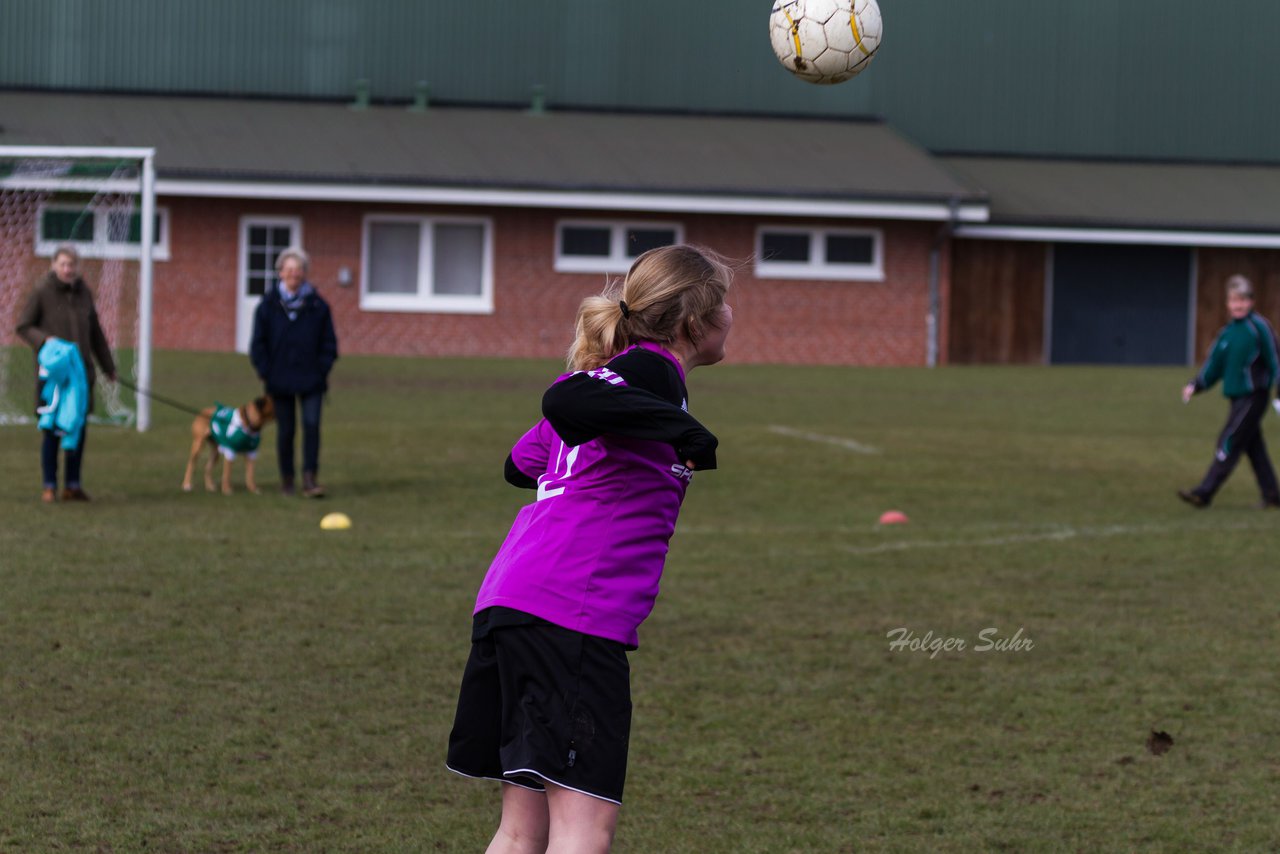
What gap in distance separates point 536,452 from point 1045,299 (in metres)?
31.2

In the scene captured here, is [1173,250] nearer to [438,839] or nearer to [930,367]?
[930,367]

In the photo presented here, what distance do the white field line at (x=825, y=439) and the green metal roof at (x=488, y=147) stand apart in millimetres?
11093

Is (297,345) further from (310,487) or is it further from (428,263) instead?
(428,263)

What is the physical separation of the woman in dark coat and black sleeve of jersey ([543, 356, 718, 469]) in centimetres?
939

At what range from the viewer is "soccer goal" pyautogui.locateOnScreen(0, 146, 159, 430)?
1819cm

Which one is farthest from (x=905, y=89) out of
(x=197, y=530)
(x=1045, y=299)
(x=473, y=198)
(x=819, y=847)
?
(x=819, y=847)

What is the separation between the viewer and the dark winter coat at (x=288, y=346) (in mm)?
12797

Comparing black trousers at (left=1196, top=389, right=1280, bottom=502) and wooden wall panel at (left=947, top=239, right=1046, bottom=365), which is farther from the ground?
wooden wall panel at (left=947, top=239, right=1046, bottom=365)

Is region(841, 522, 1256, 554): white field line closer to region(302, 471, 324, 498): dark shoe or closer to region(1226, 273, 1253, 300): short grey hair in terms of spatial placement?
region(1226, 273, 1253, 300): short grey hair

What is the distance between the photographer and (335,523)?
37.6 feet

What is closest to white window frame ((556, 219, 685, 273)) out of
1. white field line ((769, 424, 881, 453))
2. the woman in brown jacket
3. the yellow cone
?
white field line ((769, 424, 881, 453))

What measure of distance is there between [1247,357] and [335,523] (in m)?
7.15

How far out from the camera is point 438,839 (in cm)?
513

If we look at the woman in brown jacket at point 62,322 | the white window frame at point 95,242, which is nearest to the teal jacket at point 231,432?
the woman in brown jacket at point 62,322
